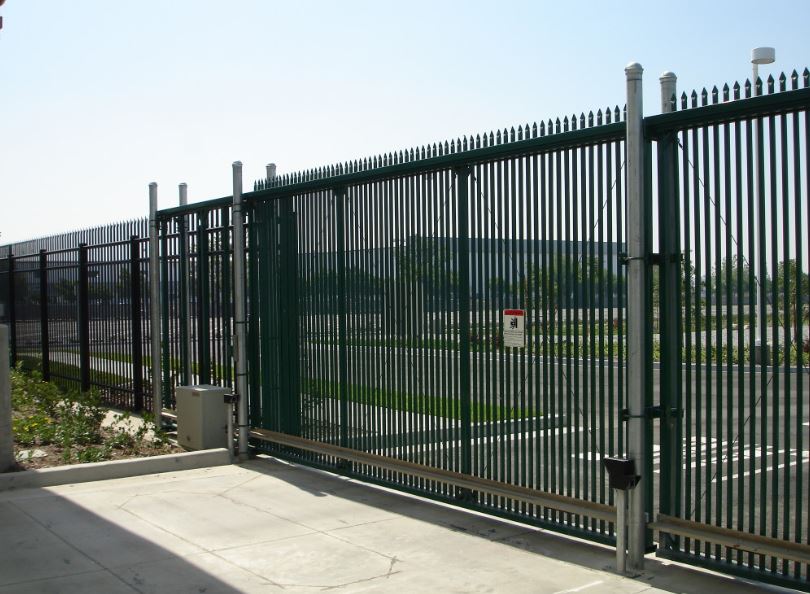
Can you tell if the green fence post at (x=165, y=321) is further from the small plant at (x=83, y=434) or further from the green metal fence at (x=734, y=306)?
the green metal fence at (x=734, y=306)

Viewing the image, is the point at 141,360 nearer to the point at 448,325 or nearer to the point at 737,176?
the point at 448,325

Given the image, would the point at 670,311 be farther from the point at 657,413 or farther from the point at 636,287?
the point at 657,413

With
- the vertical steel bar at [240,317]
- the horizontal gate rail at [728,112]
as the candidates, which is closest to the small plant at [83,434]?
the vertical steel bar at [240,317]

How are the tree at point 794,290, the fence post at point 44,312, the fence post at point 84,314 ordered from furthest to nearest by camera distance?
the fence post at point 44,312, the fence post at point 84,314, the tree at point 794,290

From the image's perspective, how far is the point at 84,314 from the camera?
50.7 feet

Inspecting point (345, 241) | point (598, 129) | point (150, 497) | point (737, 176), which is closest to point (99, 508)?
point (150, 497)

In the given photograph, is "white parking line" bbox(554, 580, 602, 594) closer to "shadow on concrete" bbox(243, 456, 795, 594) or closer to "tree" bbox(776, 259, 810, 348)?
"shadow on concrete" bbox(243, 456, 795, 594)

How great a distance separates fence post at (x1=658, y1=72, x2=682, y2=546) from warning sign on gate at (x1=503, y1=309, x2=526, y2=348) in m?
1.33

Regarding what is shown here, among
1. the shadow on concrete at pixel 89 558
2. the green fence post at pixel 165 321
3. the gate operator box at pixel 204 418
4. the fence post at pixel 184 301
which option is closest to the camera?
the shadow on concrete at pixel 89 558

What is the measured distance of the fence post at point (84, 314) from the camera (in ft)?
50.5

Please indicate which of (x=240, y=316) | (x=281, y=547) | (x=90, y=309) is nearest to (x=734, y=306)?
(x=281, y=547)

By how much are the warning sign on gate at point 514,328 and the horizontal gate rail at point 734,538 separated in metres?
1.87

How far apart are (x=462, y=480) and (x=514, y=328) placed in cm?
149

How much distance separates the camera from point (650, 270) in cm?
639
